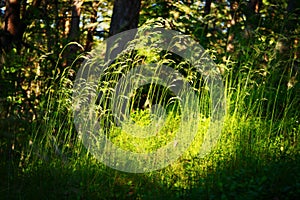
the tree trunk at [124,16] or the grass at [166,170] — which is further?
the tree trunk at [124,16]

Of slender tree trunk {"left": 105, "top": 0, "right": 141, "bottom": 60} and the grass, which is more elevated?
slender tree trunk {"left": 105, "top": 0, "right": 141, "bottom": 60}

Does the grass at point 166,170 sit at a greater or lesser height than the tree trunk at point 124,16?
lesser

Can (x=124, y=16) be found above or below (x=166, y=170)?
above

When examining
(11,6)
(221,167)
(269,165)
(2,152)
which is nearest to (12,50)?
(11,6)

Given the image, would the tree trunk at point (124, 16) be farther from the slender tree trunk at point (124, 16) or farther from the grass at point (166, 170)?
the grass at point (166, 170)

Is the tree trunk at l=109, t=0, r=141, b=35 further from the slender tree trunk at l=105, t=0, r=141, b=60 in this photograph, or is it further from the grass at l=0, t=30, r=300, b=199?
the grass at l=0, t=30, r=300, b=199

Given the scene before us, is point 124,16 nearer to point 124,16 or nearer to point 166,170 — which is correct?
point 124,16

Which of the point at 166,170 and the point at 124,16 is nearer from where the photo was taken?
the point at 166,170

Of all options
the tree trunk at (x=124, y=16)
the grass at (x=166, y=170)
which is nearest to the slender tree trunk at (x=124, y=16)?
the tree trunk at (x=124, y=16)

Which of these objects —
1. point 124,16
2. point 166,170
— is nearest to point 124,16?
point 124,16

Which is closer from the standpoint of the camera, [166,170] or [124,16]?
[166,170]

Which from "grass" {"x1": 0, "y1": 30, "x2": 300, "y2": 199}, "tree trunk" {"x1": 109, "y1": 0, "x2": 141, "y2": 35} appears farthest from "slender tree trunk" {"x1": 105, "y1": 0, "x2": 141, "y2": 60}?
"grass" {"x1": 0, "y1": 30, "x2": 300, "y2": 199}

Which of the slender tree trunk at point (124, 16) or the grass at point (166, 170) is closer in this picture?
the grass at point (166, 170)

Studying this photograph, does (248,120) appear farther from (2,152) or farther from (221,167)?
(2,152)
